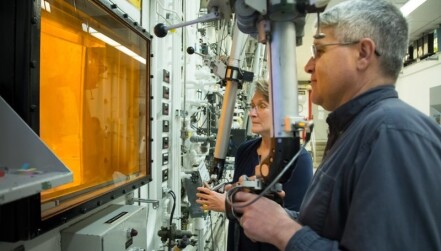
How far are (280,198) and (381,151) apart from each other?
12.9 inches

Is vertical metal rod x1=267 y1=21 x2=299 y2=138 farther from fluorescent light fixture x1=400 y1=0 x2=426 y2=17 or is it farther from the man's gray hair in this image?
fluorescent light fixture x1=400 y1=0 x2=426 y2=17

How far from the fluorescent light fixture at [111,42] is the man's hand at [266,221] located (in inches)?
43.3

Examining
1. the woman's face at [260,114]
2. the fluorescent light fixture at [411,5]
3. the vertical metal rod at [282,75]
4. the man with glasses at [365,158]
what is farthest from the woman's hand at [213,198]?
the fluorescent light fixture at [411,5]

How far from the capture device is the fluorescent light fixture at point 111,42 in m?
1.46

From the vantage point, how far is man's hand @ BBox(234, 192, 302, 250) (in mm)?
815

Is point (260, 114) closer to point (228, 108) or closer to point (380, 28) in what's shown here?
point (228, 108)

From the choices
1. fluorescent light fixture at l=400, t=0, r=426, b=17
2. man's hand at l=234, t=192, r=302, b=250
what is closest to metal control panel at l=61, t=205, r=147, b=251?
man's hand at l=234, t=192, r=302, b=250

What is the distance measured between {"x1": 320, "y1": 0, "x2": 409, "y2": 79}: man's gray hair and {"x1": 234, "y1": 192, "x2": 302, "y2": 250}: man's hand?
20.2 inches

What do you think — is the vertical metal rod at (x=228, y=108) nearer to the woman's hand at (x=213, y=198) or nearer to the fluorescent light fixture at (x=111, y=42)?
the woman's hand at (x=213, y=198)

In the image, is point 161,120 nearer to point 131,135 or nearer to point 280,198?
point 131,135

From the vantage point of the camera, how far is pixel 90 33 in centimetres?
149

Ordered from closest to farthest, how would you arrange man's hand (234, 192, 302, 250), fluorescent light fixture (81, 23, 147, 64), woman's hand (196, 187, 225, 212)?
man's hand (234, 192, 302, 250)
fluorescent light fixture (81, 23, 147, 64)
woman's hand (196, 187, 225, 212)

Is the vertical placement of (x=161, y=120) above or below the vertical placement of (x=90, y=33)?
below

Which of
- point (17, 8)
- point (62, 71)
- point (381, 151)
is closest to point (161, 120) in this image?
point (62, 71)
